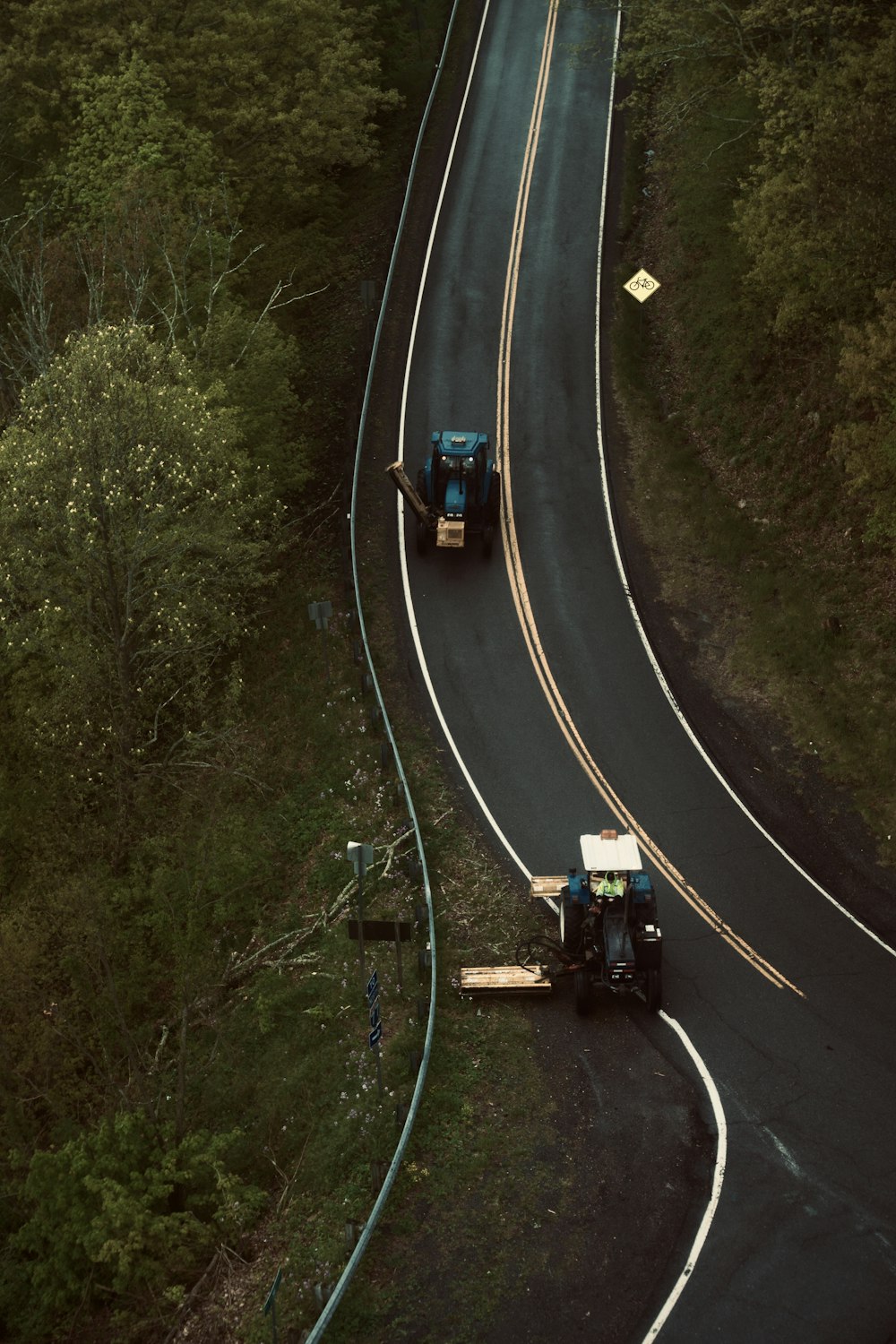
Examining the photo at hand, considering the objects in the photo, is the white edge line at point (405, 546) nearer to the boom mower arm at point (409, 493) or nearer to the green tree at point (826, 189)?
the boom mower arm at point (409, 493)

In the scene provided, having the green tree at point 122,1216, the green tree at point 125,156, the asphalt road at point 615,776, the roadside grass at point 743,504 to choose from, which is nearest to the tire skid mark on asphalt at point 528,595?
the asphalt road at point 615,776

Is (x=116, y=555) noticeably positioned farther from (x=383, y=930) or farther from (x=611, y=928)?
(x=611, y=928)

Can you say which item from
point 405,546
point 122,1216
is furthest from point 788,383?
point 122,1216

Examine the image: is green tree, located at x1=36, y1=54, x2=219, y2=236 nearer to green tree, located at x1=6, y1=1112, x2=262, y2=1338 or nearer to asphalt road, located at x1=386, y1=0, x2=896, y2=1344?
asphalt road, located at x1=386, y1=0, x2=896, y2=1344

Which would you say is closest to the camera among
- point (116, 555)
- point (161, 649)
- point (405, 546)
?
point (116, 555)

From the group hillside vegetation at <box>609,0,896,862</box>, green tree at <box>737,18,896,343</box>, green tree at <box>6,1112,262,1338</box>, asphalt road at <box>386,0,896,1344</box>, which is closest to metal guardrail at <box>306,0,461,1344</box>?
asphalt road at <box>386,0,896,1344</box>

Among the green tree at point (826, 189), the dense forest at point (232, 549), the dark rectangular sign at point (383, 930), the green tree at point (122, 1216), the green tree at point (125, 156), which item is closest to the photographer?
the green tree at point (122, 1216)
